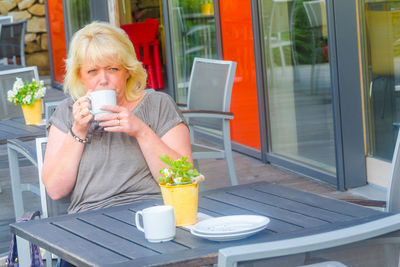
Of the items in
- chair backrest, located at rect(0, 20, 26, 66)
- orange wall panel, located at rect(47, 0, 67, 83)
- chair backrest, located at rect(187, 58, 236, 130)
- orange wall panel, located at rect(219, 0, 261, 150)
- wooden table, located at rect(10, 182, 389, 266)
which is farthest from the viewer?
orange wall panel, located at rect(47, 0, 67, 83)

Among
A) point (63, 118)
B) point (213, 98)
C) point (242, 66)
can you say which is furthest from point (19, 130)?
point (242, 66)

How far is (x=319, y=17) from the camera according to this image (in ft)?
15.6

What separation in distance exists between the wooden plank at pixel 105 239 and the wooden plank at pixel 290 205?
1.41ft

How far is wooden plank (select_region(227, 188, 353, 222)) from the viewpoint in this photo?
194 cm

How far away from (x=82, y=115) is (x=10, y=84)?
2639 mm

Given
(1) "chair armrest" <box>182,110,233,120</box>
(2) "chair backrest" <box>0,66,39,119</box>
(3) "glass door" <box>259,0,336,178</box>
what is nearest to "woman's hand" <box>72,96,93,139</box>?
(1) "chair armrest" <box>182,110,233,120</box>

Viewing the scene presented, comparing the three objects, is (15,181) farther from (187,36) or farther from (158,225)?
(187,36)

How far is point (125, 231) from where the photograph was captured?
6.39 ft

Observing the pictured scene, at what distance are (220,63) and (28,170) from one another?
7.91 feet

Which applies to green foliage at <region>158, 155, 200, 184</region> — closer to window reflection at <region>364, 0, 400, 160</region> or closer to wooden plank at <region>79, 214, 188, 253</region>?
wooden plank at <region>79, 214, 188, 253</region>

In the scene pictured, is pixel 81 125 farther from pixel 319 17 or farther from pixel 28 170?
pixel 28 170

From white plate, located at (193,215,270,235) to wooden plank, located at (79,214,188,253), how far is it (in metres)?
0.08

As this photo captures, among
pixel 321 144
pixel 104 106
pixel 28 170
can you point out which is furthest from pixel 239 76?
pixel 104 106

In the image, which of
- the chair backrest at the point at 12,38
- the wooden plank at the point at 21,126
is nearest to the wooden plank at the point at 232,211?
the wooden plank at the point at 21,126
